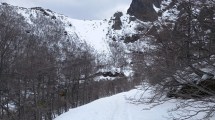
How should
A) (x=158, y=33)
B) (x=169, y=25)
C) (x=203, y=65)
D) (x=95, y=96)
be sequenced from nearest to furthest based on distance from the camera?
1. (x=203, y=65)
2. (x=169, y=25)
3. (x=158, y=33)
4. (x=95, y=96)

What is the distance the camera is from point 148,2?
20.7 meters

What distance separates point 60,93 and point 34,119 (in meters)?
16.7

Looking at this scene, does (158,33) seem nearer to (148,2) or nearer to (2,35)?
(148,2)

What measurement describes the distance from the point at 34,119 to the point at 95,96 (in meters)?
33.8

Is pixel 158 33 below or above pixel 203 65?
above

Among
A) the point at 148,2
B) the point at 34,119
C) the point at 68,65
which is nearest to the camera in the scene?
the point at 148,2

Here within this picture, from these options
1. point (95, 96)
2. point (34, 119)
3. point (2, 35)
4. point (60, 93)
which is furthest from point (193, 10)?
point (95, 96)

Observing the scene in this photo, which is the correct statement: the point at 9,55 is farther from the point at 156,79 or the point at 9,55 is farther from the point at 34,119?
the point at 156,79

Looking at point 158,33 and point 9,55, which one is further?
point 9,55

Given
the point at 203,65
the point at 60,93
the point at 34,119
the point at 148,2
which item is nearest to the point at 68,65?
the point at 60,93

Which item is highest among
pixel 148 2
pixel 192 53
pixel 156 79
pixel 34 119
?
pixel 148 2

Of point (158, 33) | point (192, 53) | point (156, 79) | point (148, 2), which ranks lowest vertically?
point (156, 79)

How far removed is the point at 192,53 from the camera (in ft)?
43.9

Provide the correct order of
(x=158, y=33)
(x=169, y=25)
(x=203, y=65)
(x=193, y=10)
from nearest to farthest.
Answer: (x=203, y=65) < (x=193, y=10) < (x=169, y=25) < (x=158, y=33)
